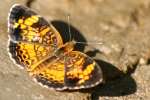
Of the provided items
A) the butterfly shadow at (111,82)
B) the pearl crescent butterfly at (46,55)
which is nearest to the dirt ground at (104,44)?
the butterfly shadow at (111,82)

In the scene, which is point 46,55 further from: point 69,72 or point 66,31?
point 66,31

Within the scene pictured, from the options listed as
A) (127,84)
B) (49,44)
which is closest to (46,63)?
(49,44)

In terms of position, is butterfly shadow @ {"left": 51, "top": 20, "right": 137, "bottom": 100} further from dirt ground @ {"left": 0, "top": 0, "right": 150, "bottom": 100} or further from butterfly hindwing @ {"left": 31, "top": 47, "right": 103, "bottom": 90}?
butterfly hindwing @ {"left": 31, "top": 47, "right": 103, "bottom": 90}

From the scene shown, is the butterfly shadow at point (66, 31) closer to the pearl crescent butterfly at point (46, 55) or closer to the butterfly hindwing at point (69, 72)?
the pearl crescent butterfly at point (46, 55)

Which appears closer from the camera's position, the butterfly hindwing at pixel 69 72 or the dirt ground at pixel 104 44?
the butterfly hindwing at pixel 69 72

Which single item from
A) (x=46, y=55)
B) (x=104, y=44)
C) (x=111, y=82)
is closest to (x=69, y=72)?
(x=46, y=55)

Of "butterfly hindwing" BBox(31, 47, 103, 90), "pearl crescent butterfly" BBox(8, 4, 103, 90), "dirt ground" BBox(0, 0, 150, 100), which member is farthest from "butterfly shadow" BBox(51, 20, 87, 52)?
"butterfly hindwing" BBox(31, 47, 103, 90)

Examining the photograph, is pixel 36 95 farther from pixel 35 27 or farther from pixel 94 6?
pixel 94 6
